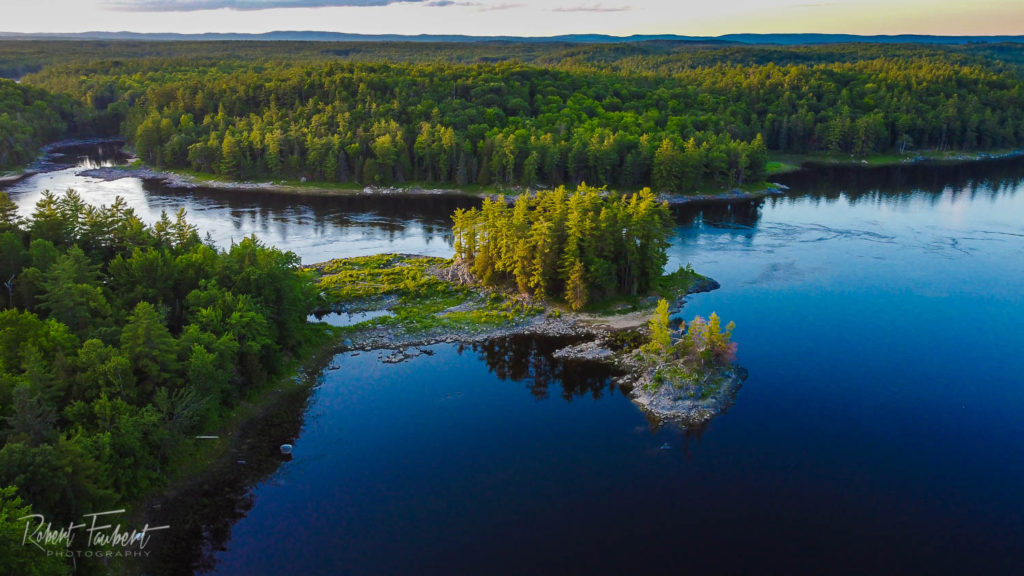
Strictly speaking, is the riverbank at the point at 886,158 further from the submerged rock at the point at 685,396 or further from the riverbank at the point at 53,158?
the riverbank at the point at 53,158

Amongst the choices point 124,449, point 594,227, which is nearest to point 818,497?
point 594,227

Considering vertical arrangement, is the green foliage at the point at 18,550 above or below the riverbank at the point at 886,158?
below

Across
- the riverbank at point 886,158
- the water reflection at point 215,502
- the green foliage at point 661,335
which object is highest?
the riverbank at point 886,158

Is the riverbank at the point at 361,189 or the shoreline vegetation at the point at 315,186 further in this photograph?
the shoreline vegetation at the point at 315,186

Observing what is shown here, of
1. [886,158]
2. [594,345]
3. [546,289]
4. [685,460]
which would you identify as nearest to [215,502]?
[685,460]

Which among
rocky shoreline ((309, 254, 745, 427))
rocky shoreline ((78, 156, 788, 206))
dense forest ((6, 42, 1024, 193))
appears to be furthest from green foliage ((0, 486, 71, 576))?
dense forest ((6, 42, 1024, 193))

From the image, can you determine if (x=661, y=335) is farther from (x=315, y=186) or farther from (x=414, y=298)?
(x=315, y=186)

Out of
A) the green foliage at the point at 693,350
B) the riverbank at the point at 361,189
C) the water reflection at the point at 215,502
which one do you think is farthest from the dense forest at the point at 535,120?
the water reflection at the point at 215,502
